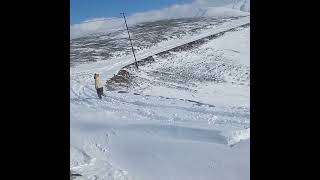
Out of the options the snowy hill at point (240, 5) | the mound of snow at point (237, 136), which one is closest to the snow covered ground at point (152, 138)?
the mound of snow at point (237, 136)

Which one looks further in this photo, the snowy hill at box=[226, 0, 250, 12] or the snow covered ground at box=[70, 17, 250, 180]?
the snowy hill at box=[226, 0, 250, 12]

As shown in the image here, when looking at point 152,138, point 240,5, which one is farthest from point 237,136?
point 240,5

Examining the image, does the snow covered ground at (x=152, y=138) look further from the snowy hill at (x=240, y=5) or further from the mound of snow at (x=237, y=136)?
the snowy hill at (x=240, y=5)

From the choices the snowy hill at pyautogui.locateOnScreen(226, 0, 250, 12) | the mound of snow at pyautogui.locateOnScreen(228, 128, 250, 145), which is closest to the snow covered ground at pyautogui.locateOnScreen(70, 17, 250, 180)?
the mound of snow at pyautogui.locateOnScreen(228, 128, 250, 145)

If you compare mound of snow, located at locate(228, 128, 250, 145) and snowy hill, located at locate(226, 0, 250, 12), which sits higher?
snowy hill, located at locate(226, 0, 250, 12)

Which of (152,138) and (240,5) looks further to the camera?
(240,5)

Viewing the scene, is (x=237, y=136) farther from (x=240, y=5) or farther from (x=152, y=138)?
(x=240, y=5)

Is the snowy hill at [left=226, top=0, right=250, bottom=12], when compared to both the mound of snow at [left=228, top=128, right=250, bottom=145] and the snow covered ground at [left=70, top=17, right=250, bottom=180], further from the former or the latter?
the mound of snow at [left=228, top=128, right=250, bottom=145]

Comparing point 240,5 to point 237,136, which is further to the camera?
point 240,5

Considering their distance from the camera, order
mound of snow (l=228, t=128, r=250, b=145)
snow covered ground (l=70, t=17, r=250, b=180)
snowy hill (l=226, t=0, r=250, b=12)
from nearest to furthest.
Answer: snow covered ground (l=70, t=17, r=250, b=180), mound of snow (l=228, t=128, r=250, b=145), snowy hill (l=226, t=0, r=250, b=12)

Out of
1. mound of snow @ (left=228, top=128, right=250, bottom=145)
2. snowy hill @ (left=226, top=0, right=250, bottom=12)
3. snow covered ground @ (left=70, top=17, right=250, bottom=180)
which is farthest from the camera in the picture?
snowy hill @ (left=226, top=0, right=250, bottom=12)

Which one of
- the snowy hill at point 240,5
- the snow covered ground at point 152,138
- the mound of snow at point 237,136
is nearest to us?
the snow covered ground at point 152,138
